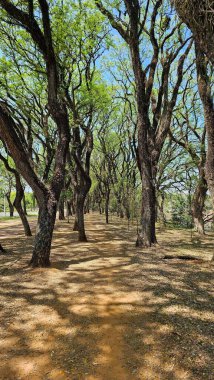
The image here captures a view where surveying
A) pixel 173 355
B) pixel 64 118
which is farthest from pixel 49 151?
pixel 173 355

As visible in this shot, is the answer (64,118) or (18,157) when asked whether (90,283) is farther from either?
(64,118)

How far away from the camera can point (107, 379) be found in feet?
9.74

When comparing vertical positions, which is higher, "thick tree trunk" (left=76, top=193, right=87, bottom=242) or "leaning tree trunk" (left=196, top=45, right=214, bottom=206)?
"leaning tree trunk" (left=196, top=45, right=214, bottom=206)

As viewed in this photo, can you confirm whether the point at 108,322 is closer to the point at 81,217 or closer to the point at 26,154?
the point at 26,154

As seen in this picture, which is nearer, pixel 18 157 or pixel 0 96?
pixel 18 157

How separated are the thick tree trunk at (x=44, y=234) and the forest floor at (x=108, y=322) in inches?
14.2

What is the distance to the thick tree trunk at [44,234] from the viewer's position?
24.5ft

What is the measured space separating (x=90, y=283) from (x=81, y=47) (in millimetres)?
10048

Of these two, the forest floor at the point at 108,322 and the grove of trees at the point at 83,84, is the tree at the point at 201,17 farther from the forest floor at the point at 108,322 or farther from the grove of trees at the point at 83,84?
the forest floor at the point at 108,322

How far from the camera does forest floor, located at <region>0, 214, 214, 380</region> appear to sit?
3154 millimetres

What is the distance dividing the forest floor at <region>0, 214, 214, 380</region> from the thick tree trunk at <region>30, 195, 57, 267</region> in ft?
1.18

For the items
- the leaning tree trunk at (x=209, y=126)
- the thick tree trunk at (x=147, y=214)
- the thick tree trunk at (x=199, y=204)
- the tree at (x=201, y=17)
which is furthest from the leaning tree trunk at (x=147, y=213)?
the thick tree trunk at (x=199, y=204)

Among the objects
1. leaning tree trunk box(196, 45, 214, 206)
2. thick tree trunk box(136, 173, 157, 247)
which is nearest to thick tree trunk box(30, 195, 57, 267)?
thick tree trunk box(136, 173, 157, 247)

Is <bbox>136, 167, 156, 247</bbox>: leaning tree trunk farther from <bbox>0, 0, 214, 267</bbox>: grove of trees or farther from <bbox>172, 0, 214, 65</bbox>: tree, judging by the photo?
<bbox>172, 0, 214, 65</bbox>: tree
